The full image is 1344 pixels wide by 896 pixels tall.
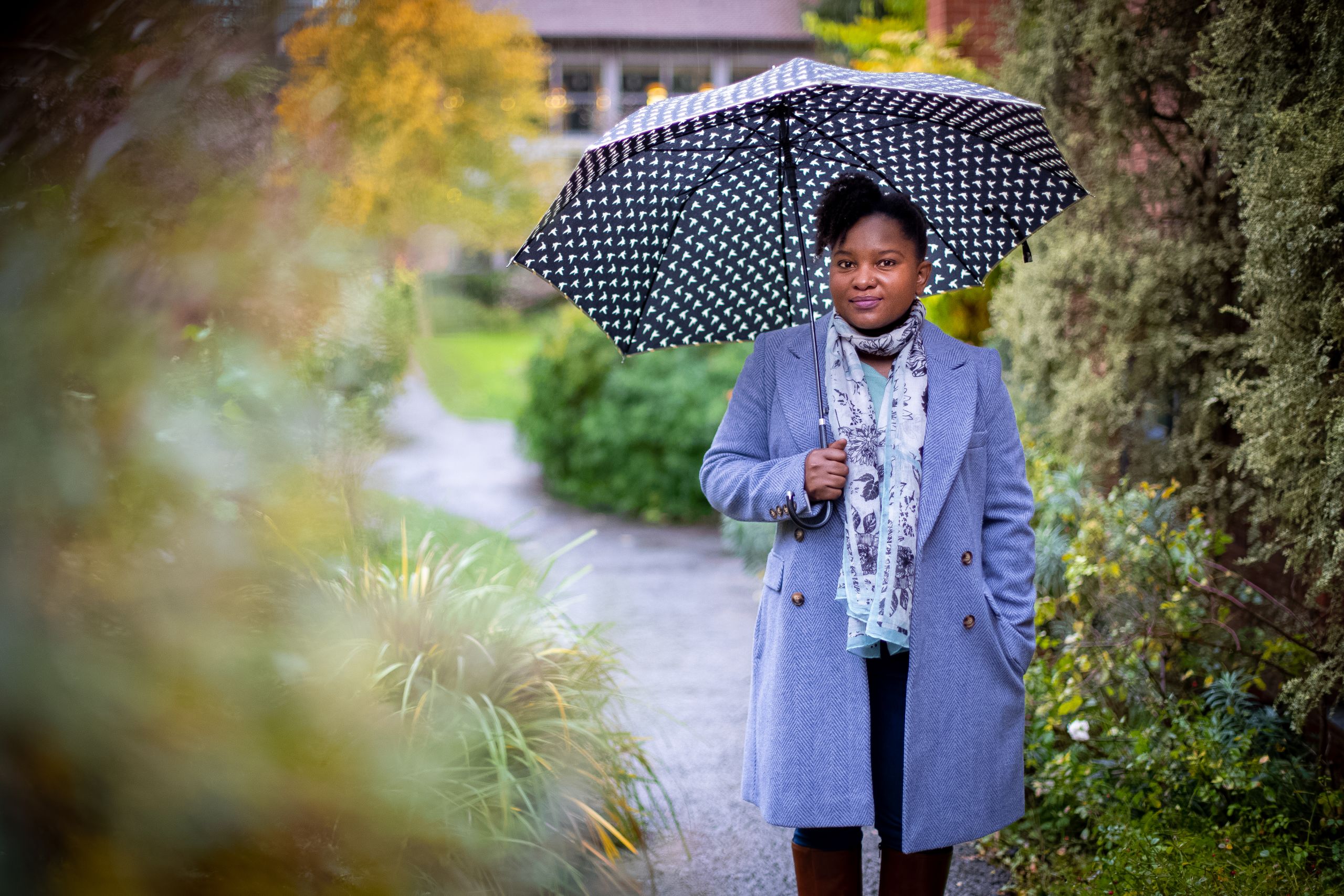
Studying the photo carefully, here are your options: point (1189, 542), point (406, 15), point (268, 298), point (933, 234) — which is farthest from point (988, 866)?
point (406, 15)

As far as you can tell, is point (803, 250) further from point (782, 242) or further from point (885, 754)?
point (885, 754)

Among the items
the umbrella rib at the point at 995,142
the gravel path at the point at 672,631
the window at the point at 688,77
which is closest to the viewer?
the umbrella rib at the point at 995,142

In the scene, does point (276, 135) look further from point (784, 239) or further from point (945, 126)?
point (945, 126)

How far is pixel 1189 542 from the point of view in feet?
11.5

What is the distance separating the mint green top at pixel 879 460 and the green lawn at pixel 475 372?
29.3 ft

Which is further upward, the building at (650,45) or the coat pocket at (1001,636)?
the building at (650,45)

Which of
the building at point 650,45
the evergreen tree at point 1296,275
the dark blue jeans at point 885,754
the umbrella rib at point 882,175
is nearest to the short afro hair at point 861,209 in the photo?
the umbrella rib at point 882,175

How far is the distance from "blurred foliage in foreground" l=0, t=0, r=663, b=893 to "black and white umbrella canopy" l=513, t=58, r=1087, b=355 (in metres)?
1.20

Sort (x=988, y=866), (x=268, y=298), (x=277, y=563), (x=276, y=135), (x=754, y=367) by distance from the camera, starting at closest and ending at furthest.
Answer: (x=754, y=367), (x=277, y=563), (x=988, y=866), (x=268, y=298), (x=276, y=135)

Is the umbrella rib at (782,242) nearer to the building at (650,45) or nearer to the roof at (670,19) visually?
the building at (650,45)

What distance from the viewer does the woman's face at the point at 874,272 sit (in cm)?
233

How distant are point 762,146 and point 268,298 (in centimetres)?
203

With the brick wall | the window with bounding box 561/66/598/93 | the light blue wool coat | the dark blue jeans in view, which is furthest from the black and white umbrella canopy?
the window with bounding box 561/66/598/93

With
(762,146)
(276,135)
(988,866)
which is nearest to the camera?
(762,146)
